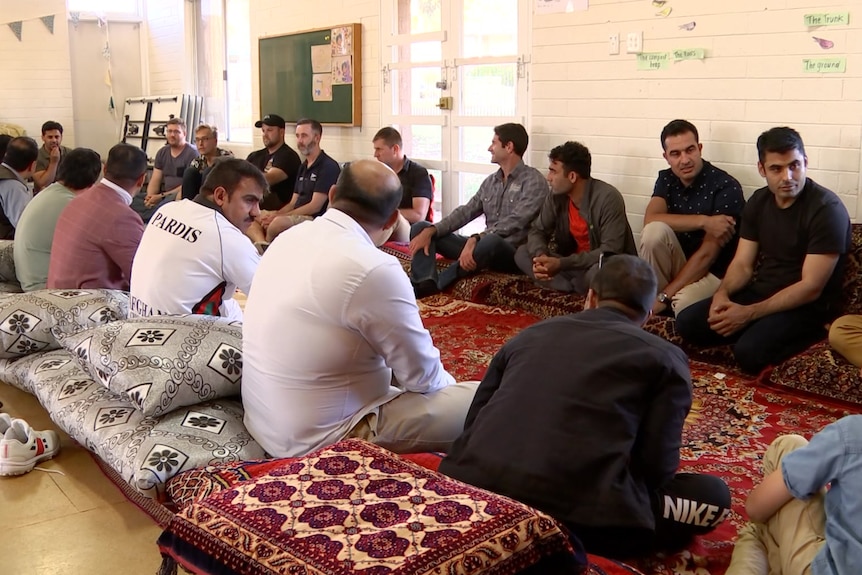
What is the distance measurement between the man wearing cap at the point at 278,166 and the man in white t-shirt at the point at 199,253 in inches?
166

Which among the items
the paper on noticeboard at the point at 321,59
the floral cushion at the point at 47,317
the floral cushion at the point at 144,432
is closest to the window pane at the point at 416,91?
the paper on noticeboard at the point at 321,59

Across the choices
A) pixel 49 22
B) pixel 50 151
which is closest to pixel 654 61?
pixel 50 151

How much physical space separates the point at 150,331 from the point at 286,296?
73cm

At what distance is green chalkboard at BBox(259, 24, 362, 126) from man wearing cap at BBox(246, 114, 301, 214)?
51 cm

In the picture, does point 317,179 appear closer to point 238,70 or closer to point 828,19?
point 238,70

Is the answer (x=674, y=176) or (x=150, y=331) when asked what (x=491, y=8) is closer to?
(x=674, y=176)

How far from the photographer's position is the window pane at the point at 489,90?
6227 millimetres

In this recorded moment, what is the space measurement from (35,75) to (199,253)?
365 inches

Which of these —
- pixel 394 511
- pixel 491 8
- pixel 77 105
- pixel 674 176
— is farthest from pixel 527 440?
pixel 77 105

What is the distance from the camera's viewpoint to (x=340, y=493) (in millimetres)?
1965

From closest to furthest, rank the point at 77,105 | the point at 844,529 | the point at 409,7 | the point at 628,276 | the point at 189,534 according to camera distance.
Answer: the point at 844,529
the point at 189,534
the point at 628,276
the point at 409,7
the point at 77,105

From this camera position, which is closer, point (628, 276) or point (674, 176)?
point (628, 276)

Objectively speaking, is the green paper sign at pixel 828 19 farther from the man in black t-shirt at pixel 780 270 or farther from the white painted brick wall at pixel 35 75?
the white painted brick wall at pixel 35 75

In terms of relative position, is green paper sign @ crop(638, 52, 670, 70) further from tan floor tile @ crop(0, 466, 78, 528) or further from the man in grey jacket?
tan floor tile @ crop(0, 466, 78, 528)
